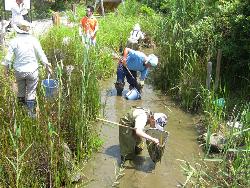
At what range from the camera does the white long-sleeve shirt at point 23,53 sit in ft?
18.7

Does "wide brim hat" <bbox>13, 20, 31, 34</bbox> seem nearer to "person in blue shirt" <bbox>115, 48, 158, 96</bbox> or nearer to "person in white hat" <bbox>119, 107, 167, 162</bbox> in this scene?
"person in white hat" <bbox>119, 107, 167, 162</bbox>

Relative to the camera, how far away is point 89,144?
18.4 ft

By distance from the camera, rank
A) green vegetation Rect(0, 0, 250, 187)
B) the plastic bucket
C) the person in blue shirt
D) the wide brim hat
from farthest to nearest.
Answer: the plastic bucket → the person in blue shirt → the wide brim hat → green vegetation Rect(0, 0, 250, 187)

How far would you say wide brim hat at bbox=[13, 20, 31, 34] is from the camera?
18.5ft

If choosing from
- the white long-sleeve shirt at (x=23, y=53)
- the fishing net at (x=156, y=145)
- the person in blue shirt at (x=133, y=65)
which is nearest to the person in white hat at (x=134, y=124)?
the fishing net at (x=156, y=145)

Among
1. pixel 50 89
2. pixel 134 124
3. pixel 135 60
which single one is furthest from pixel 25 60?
pixel 135 60

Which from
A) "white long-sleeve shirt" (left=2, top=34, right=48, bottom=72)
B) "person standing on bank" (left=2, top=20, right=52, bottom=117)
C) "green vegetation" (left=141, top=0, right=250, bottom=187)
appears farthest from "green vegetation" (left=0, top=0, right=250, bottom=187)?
"white long-sleeve shirt" (left=2, top=34, right=48, bottom=72)

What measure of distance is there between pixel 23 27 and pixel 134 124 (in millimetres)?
2046

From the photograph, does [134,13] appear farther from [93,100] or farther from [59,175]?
[59,175]

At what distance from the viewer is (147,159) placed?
19.2ft

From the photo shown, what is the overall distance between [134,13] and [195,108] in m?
7.94

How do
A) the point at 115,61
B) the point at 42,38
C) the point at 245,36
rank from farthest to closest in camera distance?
the point at 115,61, the point at 42,38, the point at 245,36

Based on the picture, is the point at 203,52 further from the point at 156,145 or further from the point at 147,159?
the point at 156,145

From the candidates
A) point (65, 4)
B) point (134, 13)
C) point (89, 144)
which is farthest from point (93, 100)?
point (65, 4)
